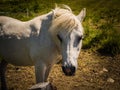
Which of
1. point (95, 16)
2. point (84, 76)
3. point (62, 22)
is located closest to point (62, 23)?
point (62, 22)

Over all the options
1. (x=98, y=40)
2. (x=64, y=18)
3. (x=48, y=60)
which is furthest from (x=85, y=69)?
(x=64, y=18)

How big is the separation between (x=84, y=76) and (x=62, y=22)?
1.88m

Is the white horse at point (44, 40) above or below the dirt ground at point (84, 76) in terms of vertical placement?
above

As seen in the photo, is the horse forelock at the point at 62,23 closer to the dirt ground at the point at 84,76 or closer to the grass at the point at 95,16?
the dirt ground at the point at 84,76

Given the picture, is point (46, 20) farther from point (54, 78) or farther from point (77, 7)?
point (77, 7)

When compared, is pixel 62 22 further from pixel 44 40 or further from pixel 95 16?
pixel 95 16

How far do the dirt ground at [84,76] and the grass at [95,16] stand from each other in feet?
1.67

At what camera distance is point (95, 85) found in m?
4.16

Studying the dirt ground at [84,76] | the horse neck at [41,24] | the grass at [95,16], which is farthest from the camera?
the grass at [95,16]

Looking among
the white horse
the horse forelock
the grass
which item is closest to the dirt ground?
the grass

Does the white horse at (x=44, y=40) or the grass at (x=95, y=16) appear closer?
the white horse at (x=44, y=40)

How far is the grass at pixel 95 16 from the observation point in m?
5.62

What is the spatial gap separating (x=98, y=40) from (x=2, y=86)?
2.71m

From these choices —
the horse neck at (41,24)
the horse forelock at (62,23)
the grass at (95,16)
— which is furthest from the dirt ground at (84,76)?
the horse forelock at (62,23)
